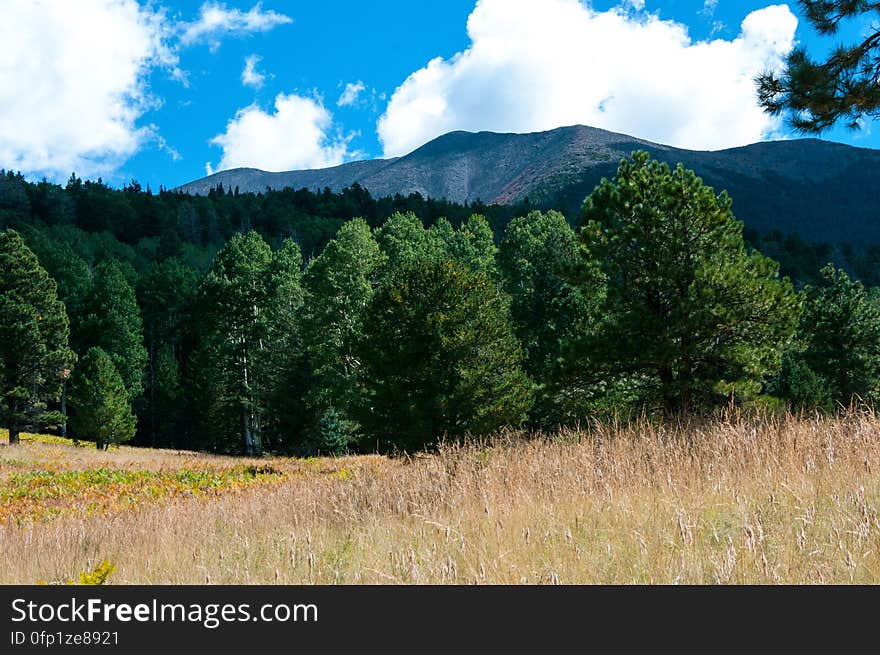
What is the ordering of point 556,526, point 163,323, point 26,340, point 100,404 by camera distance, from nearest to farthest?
point 556,526 → point 26,340 → point 100,404 → point 163,323

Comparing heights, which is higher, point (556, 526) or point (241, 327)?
point (241, 327)

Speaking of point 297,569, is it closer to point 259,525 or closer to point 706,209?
point 259,525

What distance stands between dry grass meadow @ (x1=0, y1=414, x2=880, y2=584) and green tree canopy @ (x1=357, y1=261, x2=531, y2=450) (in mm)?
12391

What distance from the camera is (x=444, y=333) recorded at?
21.3 metres

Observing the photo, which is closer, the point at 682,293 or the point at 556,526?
the point at 556,526

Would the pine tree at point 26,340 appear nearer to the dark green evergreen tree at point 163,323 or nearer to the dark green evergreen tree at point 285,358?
the dark green evergreen tree at point 285,358

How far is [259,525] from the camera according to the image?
6246mm

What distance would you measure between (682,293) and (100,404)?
32.8m

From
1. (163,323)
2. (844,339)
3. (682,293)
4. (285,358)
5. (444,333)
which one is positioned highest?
(163,323)

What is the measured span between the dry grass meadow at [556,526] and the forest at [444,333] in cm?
Result: 465

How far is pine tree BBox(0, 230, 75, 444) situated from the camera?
30.3 meters

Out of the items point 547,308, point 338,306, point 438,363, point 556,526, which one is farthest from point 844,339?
point 556,526

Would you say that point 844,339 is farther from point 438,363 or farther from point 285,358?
point 285,358
